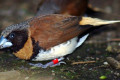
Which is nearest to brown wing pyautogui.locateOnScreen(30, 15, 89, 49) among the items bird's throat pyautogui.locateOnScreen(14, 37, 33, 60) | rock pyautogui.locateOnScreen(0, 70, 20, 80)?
bird's throat pyautogui.locateOnScreen(14, 37, 33, 60)

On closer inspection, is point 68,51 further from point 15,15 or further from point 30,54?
point 15,15

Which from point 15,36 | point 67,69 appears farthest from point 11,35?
point 67,69

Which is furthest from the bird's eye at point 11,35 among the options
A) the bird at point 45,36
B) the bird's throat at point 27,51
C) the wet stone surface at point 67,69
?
the wet stone surface at point 67,69

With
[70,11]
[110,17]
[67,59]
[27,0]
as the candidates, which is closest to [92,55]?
[67,59]

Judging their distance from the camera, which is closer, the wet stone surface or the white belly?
the wet stone surface

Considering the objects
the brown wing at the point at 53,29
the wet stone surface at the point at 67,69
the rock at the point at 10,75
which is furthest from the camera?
the brown wing at the point at 53,29

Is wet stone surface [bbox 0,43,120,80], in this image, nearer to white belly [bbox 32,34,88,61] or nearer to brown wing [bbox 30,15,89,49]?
white belly [bbox 32,34,88,61]

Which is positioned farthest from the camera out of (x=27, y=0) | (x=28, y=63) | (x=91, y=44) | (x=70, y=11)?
(x=27, y=0)

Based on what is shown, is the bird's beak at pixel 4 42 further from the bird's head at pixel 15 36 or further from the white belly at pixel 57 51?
the white belly at pixel 57 51
